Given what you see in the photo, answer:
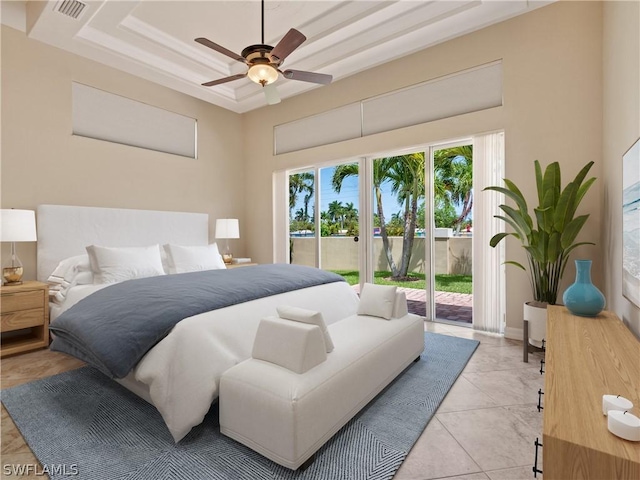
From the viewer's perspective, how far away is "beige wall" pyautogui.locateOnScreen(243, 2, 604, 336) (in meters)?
2.88

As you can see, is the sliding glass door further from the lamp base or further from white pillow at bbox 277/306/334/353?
the lamp base

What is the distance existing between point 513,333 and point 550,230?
3.91ft

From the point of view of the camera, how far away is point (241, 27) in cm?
358

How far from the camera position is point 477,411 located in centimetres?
202

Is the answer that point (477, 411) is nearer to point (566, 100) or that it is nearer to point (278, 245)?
point (566, 100)

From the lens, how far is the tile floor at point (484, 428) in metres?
1.54

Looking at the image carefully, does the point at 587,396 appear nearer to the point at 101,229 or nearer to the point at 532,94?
the point at 532,94

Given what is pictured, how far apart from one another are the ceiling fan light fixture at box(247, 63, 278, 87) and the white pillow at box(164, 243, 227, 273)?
219 centimetres

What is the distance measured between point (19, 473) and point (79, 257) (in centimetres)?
233

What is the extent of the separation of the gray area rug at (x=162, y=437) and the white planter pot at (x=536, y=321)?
0.93m

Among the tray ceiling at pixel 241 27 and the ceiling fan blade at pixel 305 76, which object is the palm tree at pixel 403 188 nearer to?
the tray ceiling at pixel 241 27

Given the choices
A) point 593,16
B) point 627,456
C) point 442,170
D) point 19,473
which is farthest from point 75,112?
point 593,16

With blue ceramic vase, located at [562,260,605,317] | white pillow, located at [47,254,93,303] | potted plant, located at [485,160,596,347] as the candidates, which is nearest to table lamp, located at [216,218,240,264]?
white pillow, located at [47,254,93,303]

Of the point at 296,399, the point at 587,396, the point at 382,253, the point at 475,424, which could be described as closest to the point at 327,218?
the point at 382,253
